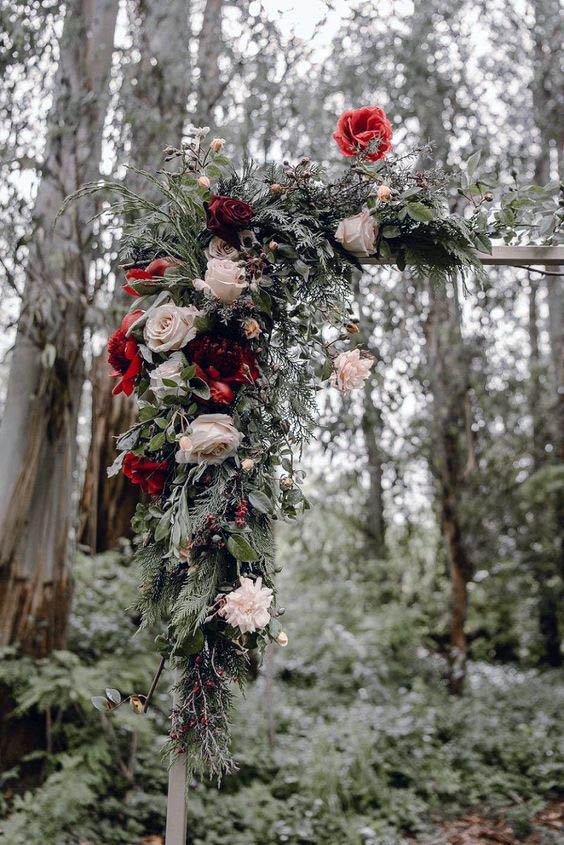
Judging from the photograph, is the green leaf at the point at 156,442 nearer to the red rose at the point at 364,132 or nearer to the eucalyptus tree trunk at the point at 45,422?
the red rose at the point at 364,132

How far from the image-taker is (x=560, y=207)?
2.31 metres

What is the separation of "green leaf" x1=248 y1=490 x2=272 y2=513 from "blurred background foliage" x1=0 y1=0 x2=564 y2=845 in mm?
435

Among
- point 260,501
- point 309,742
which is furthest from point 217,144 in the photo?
point 309,742

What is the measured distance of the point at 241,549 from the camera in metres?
1.80

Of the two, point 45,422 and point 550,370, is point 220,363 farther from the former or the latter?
point 550,370

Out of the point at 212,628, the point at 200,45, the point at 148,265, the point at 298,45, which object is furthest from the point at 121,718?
the point at 200,45

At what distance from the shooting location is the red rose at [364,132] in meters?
2.11

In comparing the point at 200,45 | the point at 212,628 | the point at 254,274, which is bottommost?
the point at 212,628

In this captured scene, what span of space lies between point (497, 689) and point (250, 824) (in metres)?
3.54

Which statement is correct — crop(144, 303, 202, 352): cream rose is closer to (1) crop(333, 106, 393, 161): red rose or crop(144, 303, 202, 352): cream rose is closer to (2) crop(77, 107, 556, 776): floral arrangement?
(2) crop(77, 107, 556, 776): floral arrangement

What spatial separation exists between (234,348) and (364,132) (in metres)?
0.73

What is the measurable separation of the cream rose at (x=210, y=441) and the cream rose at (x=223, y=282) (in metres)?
0.31

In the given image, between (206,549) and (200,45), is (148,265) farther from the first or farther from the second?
(200,45)

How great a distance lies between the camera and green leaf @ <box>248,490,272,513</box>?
189cm
